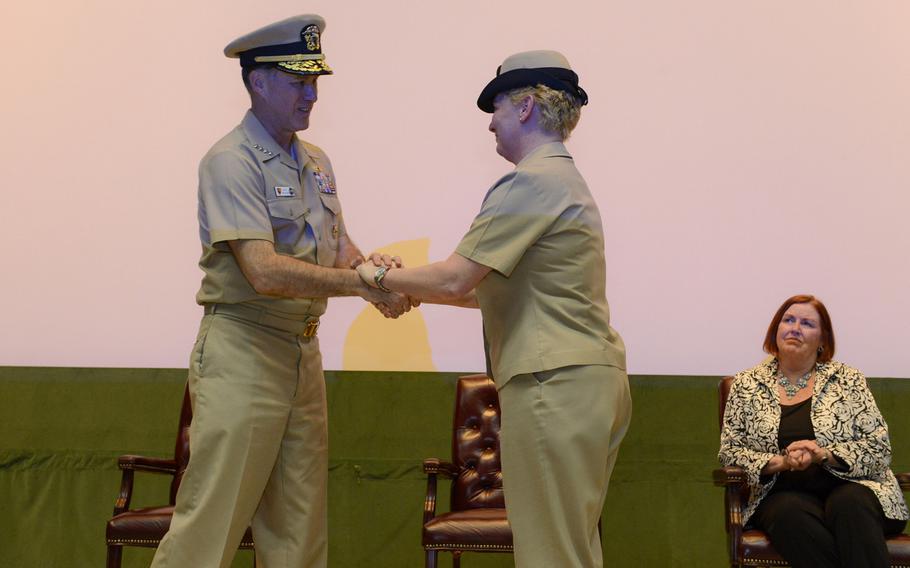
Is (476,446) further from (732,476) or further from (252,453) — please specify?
(252,453)

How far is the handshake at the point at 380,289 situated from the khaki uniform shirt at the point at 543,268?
49 centimetres

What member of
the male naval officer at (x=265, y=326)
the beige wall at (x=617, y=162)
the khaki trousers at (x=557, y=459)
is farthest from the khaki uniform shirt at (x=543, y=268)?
the beige wall at (x=617, y=162)

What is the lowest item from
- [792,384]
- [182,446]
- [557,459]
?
[182,446]

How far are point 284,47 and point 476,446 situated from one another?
1.84m

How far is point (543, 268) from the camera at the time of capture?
2.59 m

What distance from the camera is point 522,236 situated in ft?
8.41

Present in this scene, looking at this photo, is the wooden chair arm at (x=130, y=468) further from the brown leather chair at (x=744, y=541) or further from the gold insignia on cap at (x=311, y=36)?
the brown leather chair at (x=744, y=541)

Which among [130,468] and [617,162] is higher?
[617,162]

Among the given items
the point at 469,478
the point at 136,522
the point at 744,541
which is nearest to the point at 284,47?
the point at 136,522

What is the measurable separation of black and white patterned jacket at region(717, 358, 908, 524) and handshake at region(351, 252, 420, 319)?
4.73ft

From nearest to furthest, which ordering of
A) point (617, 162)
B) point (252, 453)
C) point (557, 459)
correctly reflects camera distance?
1. point (557, 459)
2. point (252, 453)
3. point (617, 162)

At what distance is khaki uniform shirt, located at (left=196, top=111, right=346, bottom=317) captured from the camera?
9.54 feet

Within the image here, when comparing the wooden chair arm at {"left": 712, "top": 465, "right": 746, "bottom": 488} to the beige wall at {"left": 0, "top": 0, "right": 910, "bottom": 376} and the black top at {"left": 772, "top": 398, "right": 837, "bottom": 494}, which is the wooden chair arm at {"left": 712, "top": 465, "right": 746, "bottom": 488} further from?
the beige wall at {"left": 0, "top": 0, "right": 910, "bottom": 376}

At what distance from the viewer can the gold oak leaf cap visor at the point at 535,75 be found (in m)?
2.70
